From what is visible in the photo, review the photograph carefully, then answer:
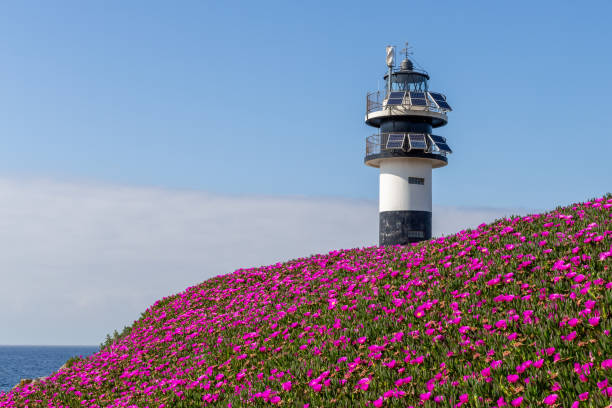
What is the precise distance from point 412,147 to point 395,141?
35.5 inches

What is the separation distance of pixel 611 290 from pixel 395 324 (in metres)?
3.72

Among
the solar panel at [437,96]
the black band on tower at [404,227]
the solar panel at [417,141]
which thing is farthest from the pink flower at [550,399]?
the solar panel at [437,96]

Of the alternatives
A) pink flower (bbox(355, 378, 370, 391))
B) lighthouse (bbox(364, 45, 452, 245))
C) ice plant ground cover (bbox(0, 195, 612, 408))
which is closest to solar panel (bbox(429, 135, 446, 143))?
lighthouse (bbox(364, 45, 452, 245))

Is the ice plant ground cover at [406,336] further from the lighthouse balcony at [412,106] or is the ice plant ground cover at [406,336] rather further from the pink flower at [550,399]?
the lighthouse balcony at [412,106]

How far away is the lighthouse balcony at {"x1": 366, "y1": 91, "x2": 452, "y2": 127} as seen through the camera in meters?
28.4

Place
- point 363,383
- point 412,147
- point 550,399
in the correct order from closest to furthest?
point 550,399 < point 363,383 < point 412,147

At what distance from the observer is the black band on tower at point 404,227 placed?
28203mm

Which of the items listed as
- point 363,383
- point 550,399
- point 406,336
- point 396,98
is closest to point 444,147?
point 396,98

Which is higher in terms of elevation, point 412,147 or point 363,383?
point 412,147

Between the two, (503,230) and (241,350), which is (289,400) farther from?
(503,230)

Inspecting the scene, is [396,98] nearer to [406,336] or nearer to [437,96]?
[437,96]

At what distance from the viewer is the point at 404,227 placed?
2825 cm

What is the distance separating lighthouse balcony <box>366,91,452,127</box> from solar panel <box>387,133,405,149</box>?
101cm

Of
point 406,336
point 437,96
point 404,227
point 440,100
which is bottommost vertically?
point 406,336
